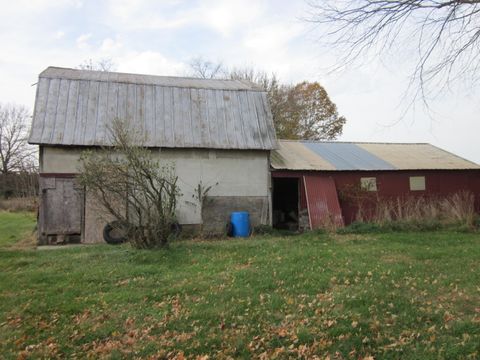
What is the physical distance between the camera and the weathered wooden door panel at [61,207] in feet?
43.9

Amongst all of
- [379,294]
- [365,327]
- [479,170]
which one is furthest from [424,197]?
[365,327]

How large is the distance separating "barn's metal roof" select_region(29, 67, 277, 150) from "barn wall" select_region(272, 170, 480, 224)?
2.42 m

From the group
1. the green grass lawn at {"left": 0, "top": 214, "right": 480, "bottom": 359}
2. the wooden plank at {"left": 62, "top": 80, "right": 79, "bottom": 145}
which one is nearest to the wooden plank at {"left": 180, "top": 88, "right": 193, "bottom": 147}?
the wooden plank at {"left": 62, "top": 80, "right": 79, "bottom": 145}

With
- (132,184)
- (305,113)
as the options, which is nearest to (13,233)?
(132,184)

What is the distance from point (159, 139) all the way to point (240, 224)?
407 cm

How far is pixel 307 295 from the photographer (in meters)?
6.46

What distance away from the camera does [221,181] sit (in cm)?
1487

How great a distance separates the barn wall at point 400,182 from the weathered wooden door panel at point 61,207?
699cm

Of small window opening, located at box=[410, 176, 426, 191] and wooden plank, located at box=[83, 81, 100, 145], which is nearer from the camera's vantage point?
wooden plank, located at box=[83, 81, 100, 145]

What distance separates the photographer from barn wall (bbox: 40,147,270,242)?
1456 centimetres

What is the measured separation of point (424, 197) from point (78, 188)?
13.6 m

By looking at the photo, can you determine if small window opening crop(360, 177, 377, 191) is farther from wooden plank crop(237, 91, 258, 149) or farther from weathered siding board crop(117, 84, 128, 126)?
weathered siding board crop(117, 84, 128, 126)

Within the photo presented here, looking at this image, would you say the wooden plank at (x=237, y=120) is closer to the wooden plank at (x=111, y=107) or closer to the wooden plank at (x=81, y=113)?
the wooden plank at (x=111, y=107)

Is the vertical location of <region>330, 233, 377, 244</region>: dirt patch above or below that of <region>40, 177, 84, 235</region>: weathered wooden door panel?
below
